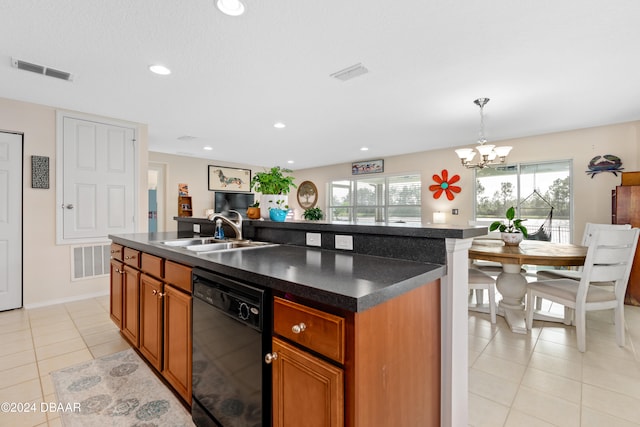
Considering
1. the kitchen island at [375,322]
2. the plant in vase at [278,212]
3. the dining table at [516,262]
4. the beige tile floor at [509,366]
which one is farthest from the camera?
the dining table at [516,262]

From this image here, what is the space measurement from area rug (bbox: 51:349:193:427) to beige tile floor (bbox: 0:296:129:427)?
8 centimetres

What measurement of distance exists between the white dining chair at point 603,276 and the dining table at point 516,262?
0.12 metres

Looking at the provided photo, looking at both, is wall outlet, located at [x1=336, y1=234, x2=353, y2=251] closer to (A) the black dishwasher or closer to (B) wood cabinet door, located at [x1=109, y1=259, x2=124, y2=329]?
(A) the black dishwasher

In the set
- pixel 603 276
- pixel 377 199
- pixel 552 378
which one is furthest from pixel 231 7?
pixel 377 199

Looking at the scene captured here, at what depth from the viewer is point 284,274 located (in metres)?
1.10

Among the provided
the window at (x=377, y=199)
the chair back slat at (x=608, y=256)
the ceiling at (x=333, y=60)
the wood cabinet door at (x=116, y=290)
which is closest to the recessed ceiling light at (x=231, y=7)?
the ceiling at (x=333, y=60)

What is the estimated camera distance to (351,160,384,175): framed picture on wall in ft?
23.0

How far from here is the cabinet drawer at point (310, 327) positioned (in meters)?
0.88

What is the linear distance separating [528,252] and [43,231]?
537 cm

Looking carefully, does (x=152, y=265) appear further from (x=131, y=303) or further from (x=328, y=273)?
(x=328, y=273)

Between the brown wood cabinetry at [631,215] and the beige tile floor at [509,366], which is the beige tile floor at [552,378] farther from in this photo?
the brown wood cabinetry at [631,215]

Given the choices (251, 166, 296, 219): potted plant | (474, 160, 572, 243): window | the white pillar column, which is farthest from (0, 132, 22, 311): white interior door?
(474, 160, 572, 243): window

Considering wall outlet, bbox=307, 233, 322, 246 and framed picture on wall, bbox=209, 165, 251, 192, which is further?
framed picture on wall, bbox=209, 165, 251, 192

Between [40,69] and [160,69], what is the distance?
109 centimetres
